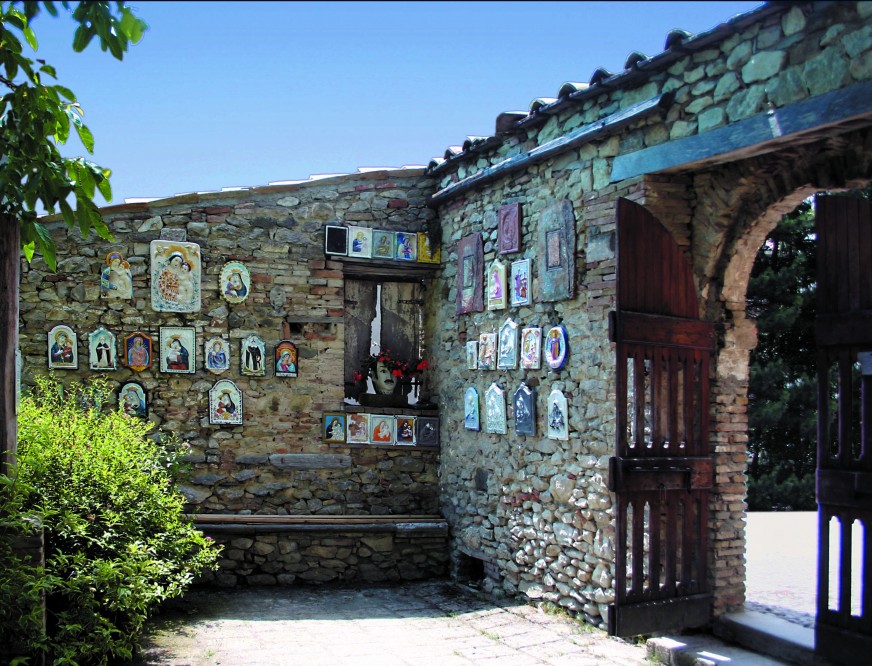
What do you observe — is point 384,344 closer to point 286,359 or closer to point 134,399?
point 286,359

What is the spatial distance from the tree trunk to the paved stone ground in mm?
1676

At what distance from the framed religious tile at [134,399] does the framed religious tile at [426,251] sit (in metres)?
3.05

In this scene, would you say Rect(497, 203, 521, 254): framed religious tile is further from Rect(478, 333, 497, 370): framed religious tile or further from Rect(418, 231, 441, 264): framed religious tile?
Rect(418, 231, 441, 264): framed religious tile

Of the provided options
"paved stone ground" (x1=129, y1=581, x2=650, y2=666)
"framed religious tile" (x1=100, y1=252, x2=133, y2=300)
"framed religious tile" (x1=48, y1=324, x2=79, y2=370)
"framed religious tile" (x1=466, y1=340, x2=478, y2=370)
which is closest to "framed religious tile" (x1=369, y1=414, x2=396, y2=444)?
"framed religious tile" (x1=466, y1=340, x2=478, y2=370)

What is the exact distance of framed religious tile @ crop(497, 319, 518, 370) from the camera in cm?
723

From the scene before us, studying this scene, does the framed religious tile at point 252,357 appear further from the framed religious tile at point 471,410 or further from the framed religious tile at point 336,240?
the framed religious tile at point 471,410

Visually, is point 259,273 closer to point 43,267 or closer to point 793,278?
point 43,267

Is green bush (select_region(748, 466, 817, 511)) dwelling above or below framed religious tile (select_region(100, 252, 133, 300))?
below

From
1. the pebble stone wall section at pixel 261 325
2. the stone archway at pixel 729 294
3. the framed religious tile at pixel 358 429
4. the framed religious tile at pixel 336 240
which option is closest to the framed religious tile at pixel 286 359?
the pebble stone wall section at pixel 261 325

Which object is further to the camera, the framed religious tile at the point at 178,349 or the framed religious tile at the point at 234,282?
the framed religious tile at the point at 234,282

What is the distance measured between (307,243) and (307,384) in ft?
4.66

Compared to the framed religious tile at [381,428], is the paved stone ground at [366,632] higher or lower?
lower

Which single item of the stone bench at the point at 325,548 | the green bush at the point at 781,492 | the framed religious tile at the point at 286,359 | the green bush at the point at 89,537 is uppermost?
the framed religious tile at the point at 286,359

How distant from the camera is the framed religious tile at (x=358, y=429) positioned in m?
8.43
